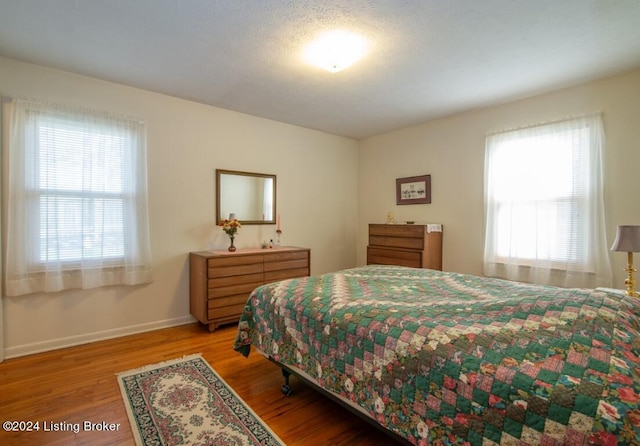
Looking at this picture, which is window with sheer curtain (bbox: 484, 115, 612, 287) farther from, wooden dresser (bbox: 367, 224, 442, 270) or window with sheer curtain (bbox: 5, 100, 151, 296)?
window with sheer curtain (bbox: 5, 100, 151, 296)

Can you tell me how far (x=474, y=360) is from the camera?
1.16 meters

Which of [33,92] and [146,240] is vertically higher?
[33,92]

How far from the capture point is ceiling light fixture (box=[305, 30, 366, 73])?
7.50ft

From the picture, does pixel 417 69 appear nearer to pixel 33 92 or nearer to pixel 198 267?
pixel 198 267

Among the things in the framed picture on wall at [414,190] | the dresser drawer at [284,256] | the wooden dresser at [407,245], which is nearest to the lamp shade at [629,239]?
the wooden dresser at [407,245]

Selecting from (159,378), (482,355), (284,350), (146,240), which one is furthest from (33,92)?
(482,355)

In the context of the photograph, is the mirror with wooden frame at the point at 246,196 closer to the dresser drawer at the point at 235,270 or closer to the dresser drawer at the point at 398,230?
the dresser drawer at the point at 235,270

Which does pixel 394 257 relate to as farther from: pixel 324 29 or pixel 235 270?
pixel 324 29

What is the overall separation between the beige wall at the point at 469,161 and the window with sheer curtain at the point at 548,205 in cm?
11

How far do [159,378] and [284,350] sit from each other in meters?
1.08

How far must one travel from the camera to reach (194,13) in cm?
203

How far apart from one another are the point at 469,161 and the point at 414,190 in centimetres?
84

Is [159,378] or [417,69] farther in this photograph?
[417,69]

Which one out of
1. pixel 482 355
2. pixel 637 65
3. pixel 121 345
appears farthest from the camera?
pixel 121 345
